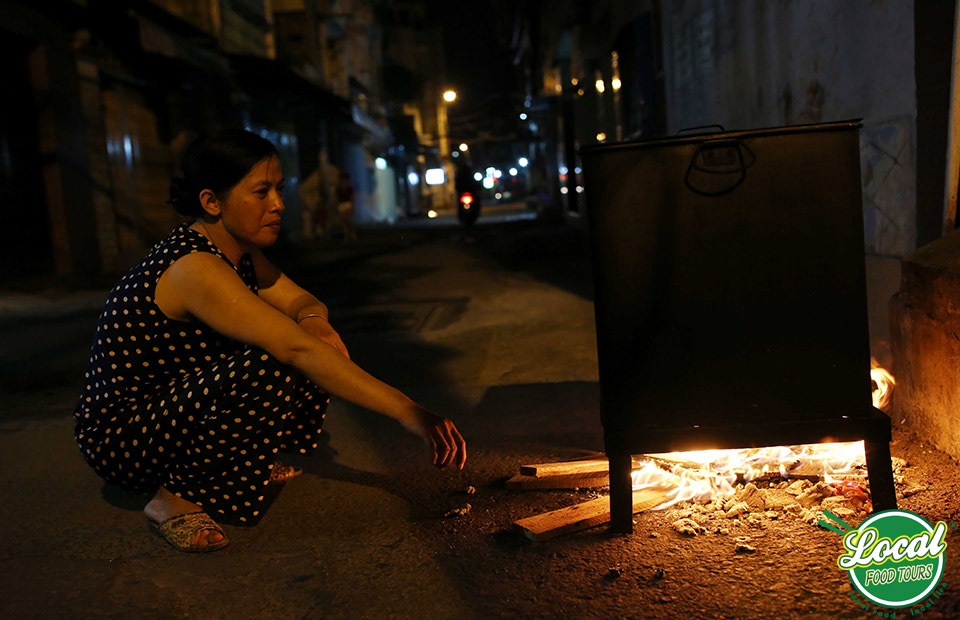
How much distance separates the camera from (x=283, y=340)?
237 centimetres

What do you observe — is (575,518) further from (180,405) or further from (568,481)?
(180,405)

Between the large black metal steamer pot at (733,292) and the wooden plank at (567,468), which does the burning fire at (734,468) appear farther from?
the large black metal steamer pot at (733,292)

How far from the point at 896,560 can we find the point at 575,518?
2.95 feet

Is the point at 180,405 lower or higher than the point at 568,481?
higher

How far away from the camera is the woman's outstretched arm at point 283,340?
224 cm

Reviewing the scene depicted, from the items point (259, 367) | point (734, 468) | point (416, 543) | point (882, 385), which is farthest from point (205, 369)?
point (882, 385)

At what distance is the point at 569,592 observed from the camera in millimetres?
2092

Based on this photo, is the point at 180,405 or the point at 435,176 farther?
the point at 435,176

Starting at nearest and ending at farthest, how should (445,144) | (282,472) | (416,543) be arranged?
(416,543) → (282,472) → (445,144)

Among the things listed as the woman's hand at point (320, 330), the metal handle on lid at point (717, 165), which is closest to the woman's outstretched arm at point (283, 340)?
the woman's hand at point (320, 330)

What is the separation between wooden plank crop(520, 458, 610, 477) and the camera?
2842 mm

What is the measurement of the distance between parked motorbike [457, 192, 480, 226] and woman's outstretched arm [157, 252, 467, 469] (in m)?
22.9

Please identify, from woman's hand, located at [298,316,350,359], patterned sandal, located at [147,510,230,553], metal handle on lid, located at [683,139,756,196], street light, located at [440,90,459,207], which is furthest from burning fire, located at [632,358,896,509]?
street light, located at [440,90,459,207]

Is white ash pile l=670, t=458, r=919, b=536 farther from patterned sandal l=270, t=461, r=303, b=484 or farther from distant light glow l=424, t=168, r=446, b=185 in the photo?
distant light glow l=424, t=168, r=446, b=185
